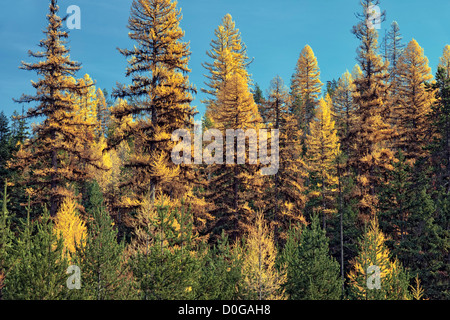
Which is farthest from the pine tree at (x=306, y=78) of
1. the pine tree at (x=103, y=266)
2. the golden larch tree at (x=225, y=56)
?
the pine tree at (x=103, y=266)

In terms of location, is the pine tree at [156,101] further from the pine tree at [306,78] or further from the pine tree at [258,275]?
the pine tree at [306,78]

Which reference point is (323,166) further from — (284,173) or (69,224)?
(69,224)

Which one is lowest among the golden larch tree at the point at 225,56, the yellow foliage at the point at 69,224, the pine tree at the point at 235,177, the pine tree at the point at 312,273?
the pine tree at the point at 312,273

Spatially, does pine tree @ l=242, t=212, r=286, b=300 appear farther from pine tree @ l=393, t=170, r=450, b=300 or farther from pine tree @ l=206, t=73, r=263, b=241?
pine tree @ l=393, t=170, r=450, b=300

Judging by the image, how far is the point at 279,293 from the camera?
17.8m

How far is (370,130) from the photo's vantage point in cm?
2594

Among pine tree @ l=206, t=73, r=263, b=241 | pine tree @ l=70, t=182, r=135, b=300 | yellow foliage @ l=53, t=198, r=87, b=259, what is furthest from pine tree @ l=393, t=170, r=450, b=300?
yellow foliage @ l=53, t=198, r=87, b=259

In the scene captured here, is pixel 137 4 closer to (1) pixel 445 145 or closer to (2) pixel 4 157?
(1) pixel 445 145

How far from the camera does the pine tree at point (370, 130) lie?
25516 millimetres

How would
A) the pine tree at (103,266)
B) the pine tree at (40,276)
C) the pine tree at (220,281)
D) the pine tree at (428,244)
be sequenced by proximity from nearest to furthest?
1. the pine tree at (40,276)
2. the pine tree at (103,266)
3. the pine tree at (220,281)
4. the pine tree at (428,244)

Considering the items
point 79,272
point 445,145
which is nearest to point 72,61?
point 79,272

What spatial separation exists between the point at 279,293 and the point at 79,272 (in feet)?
31.6

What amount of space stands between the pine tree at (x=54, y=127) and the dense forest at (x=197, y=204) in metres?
0.09

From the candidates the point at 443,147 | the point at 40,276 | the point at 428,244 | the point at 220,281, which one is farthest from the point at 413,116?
the point at 40,276
